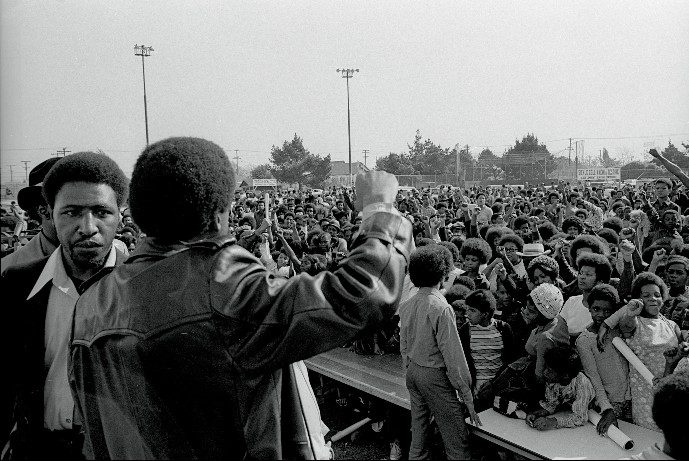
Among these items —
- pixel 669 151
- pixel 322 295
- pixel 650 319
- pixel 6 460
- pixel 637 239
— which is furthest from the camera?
pixel 669 151

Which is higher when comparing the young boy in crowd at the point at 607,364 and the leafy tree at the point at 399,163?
the leafy tree at the point at 399,163

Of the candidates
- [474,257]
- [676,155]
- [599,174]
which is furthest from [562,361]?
[676,155]

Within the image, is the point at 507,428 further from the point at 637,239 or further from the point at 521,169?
the point at 521,169

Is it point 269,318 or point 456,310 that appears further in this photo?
point 456,310

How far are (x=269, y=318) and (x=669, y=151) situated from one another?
162 ft

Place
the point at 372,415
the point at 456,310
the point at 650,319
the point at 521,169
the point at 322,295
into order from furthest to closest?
the point at 521,169 → the point at 372,415 → the point at 456,310 → the point at 650,319 → the point at 322,295

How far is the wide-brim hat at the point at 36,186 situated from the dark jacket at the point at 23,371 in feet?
3.09

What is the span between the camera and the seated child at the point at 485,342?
4250 mm

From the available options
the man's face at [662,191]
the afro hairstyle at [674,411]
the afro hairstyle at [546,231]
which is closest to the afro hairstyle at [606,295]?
the afro hairstyle at [674,411]

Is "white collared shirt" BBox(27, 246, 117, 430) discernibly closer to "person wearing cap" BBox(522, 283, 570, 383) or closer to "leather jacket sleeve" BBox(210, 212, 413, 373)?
"leather jacket sleeve" BBox(210, 212, 413, 373)

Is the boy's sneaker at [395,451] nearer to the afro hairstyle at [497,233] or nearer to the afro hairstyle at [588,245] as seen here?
the afro hairstyle at [588,245]

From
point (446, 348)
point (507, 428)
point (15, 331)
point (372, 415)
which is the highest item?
point (15, 331)

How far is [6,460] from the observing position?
200 centimetres

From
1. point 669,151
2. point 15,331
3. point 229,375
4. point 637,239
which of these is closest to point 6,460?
point 15,331
